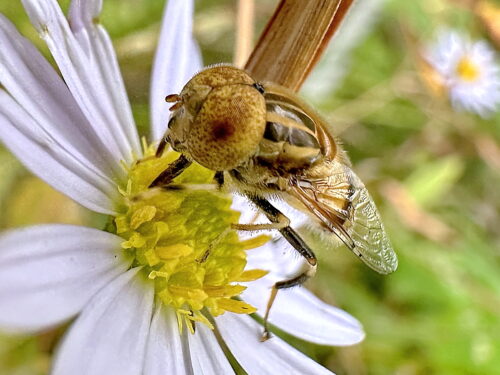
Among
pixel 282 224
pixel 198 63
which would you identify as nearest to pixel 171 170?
pixel 282 224

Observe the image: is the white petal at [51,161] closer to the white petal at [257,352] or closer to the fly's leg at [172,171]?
the fly's leg at [172,171]

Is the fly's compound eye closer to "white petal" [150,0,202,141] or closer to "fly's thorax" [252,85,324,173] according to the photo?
"fly's thorax" [252,85,324,173]

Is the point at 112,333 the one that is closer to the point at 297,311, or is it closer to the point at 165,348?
the point at 165,348

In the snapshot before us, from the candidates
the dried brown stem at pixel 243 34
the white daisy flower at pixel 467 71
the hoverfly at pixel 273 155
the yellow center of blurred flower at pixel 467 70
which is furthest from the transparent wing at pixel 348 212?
the yellow center of blurred flower at pixel 467 70

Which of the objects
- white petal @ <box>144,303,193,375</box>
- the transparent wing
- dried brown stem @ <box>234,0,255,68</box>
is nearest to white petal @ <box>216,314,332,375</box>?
white petal @ <box>144,303,193,375</box>

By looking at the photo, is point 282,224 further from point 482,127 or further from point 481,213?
point 482,127
